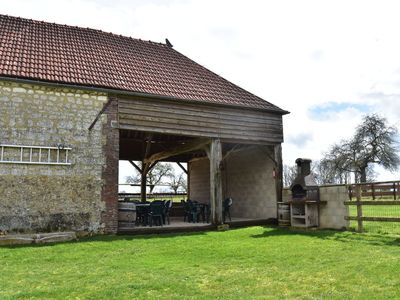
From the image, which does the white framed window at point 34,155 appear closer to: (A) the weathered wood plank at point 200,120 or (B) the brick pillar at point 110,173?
(B) the brick pillar at point 110,173

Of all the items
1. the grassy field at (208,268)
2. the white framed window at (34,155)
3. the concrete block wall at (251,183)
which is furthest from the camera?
the concrete block wall at (251,183)

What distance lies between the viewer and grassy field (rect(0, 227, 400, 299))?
5.15 metres

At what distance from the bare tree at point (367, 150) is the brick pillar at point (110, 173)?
31.2 m

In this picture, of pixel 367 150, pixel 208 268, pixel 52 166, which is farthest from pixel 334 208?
pixel 367 150

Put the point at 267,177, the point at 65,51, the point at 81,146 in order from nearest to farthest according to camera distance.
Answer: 1. the point at 81,146
2. the point at 65,51
3. the point at 267,177

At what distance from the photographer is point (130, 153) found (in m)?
18.9

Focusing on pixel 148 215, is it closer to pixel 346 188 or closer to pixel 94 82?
pixel 94 82

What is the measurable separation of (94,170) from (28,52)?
4129 mm

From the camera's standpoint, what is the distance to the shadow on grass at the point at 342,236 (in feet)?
30.0

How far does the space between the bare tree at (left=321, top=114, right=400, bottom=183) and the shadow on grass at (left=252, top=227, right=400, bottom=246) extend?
1122 inches

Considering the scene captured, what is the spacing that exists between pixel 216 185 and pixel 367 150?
29018mm

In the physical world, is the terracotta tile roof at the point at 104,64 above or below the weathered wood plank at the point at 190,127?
above

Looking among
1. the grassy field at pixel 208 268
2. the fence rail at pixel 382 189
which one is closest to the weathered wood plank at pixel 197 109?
the grassy field at pixel 208 268

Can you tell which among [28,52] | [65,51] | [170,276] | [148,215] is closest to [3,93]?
[28,52]
